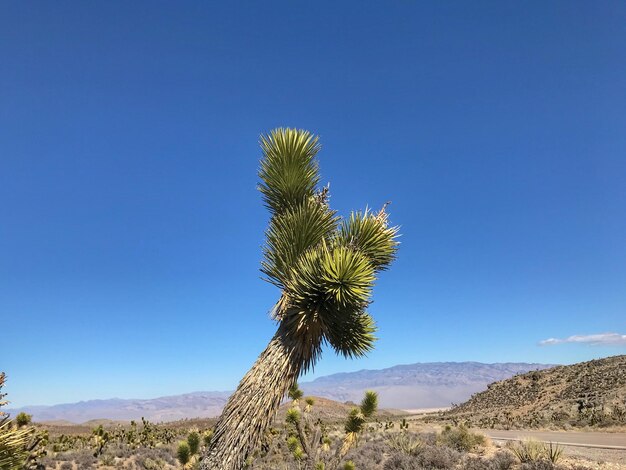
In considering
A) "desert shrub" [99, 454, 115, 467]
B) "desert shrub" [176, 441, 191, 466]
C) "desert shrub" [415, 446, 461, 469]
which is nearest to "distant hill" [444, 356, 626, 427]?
"desert shrub" [415, 446, 461, 469]

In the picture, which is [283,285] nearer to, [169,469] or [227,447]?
[227,447]

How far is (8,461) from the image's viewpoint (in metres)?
2.73

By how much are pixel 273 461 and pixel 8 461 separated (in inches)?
590

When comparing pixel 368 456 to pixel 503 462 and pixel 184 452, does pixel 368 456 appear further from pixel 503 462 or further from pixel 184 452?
pixel 184 452

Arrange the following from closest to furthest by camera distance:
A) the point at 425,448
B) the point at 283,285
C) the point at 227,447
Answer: the point at 227,447 → the point at 283,285 → the point at 425,448

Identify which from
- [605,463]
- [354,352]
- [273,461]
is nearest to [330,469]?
[354,352]

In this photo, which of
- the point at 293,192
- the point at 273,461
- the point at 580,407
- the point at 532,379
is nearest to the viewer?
the point at 293,192

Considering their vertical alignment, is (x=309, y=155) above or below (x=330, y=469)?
above

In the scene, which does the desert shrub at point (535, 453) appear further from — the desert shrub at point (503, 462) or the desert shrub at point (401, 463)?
the desert shrub at point (401, 463)

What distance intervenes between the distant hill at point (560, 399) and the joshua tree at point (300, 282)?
2186 centimetres

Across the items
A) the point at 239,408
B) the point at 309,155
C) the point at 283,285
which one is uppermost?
the point at 309,155

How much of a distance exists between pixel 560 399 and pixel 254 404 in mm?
35414

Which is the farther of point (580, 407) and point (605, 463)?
point (580, 407)

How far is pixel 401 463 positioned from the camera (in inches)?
521
